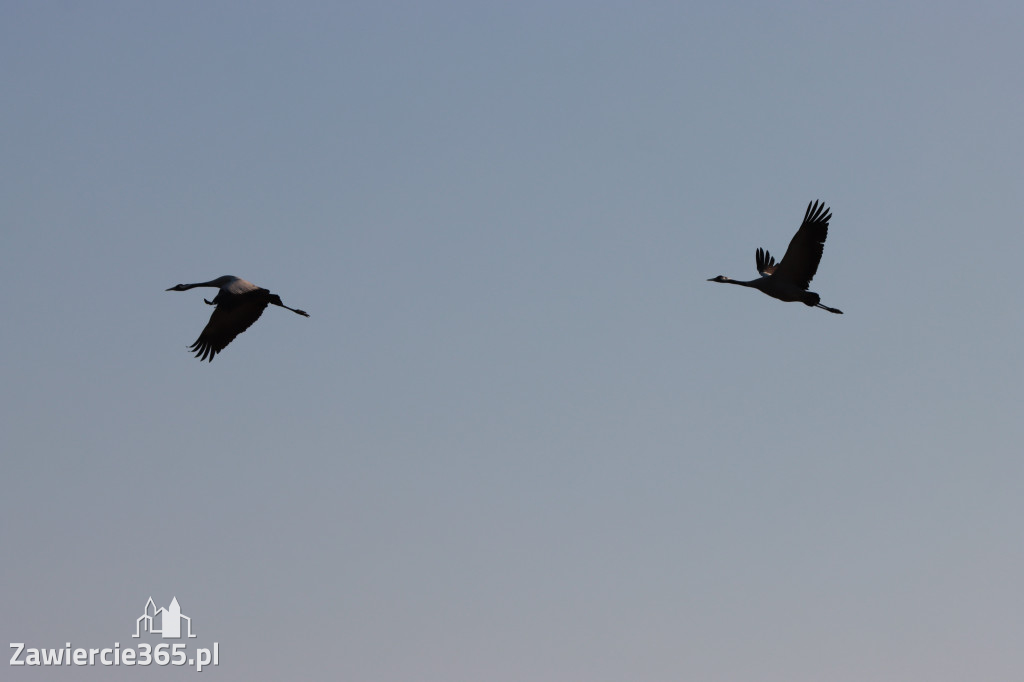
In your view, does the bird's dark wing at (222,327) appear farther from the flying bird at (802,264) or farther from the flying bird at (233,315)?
the flying bird at (802,264)

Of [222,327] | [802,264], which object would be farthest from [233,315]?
[802,264]

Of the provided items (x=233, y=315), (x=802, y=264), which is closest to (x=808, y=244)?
(x=802, y=264)

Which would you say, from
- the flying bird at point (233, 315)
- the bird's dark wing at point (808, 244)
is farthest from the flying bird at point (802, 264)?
the flying bird at point (233, 315)

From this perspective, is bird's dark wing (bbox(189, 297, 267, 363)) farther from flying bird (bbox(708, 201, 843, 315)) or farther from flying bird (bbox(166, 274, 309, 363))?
flying bird (bbox(708, 201, 843, 315))

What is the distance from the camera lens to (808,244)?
110 ft

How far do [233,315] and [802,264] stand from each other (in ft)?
44.1

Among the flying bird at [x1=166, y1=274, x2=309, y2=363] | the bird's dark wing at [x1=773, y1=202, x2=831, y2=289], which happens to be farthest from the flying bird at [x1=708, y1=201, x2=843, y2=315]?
the flying bird at [x1=166, y1=274, x2=309, y2=363]

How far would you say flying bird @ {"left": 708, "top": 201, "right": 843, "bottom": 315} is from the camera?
110 ft

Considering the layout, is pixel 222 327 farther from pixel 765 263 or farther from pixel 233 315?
pixel 765 263

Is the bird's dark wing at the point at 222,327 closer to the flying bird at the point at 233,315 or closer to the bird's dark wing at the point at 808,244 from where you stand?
the flying bird at the point at 233,315

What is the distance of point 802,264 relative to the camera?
33.8m

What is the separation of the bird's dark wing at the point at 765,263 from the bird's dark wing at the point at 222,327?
44.2 feet

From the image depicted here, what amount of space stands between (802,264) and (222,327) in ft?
45.0

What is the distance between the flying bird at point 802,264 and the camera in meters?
33.6
